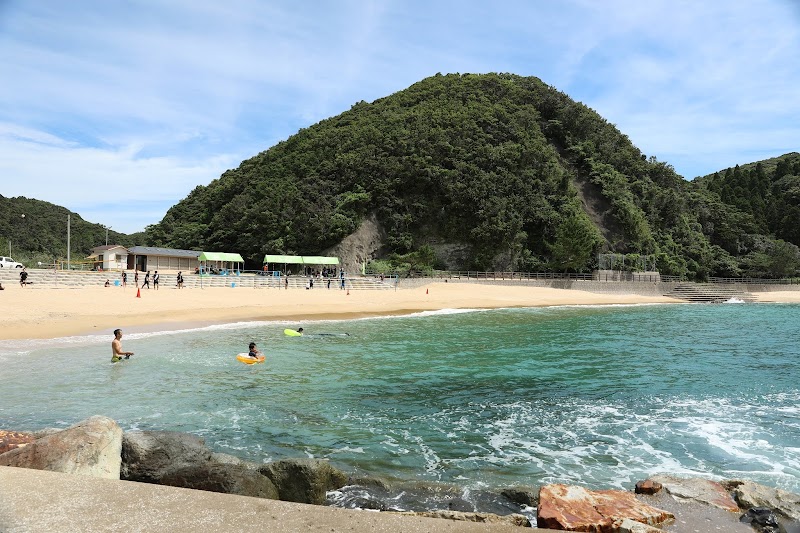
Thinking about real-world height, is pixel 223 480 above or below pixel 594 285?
below

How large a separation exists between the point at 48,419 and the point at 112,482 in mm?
6889

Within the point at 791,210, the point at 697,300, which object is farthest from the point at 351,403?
the point at 791,210

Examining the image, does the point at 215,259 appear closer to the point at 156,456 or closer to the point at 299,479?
the point at 156,456

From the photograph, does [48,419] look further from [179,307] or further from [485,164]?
[485,164]

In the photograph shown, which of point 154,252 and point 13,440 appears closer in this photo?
point 13,440

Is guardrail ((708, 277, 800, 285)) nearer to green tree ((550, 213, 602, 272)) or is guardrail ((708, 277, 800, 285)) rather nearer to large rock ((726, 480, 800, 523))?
green tree ((550, 213, 602, 272))

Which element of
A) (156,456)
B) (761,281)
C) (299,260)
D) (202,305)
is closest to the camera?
(156,456)

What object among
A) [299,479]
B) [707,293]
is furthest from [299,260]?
A: [299,479]

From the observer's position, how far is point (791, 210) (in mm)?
90625

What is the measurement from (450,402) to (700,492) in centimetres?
623

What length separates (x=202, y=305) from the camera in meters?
30.6

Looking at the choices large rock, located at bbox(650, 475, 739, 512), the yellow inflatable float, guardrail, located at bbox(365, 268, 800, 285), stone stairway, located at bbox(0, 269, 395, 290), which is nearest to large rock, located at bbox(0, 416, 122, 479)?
large rock, located at bbox(650, 475, 739, 512)

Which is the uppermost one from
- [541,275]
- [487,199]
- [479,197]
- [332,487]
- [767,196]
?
[767,196]

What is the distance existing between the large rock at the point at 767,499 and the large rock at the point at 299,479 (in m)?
4.97
